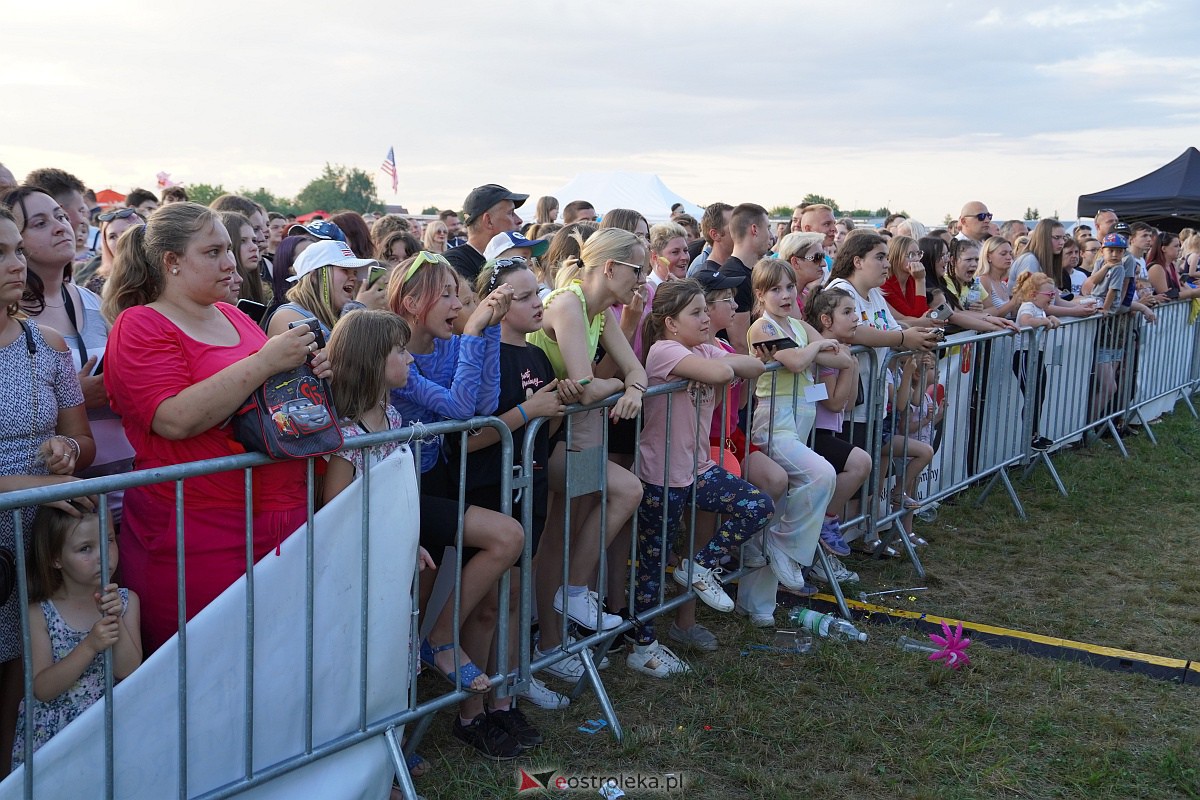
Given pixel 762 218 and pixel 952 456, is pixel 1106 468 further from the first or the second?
pixel 762 218

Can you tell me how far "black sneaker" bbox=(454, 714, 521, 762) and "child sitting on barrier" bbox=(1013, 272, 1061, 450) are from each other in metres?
5.45

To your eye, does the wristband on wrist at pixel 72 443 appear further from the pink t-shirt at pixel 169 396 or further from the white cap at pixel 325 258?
the white cap at pixel 325 258

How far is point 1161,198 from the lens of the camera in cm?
2030

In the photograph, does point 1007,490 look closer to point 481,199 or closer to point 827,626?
point 827,626

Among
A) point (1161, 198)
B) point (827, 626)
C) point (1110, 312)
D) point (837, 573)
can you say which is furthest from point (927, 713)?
point (1161, 198)

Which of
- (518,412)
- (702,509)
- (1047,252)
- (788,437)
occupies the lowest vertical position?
(702,509)

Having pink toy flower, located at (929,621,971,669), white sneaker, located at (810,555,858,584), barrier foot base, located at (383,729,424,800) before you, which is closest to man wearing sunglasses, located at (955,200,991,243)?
white sneaker, located at (810,555,858,584)

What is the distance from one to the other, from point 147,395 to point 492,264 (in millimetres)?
1656

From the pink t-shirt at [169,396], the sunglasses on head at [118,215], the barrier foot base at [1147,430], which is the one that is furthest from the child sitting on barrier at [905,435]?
the barrier foot base at [1147,430]

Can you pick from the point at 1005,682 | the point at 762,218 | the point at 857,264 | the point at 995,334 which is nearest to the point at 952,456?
the point at 995,334

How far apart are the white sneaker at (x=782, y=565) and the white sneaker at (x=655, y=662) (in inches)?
31.3

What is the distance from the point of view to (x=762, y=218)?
6.68 m

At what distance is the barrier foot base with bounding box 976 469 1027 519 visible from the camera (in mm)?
7711

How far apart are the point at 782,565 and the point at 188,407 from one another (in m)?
3.36
